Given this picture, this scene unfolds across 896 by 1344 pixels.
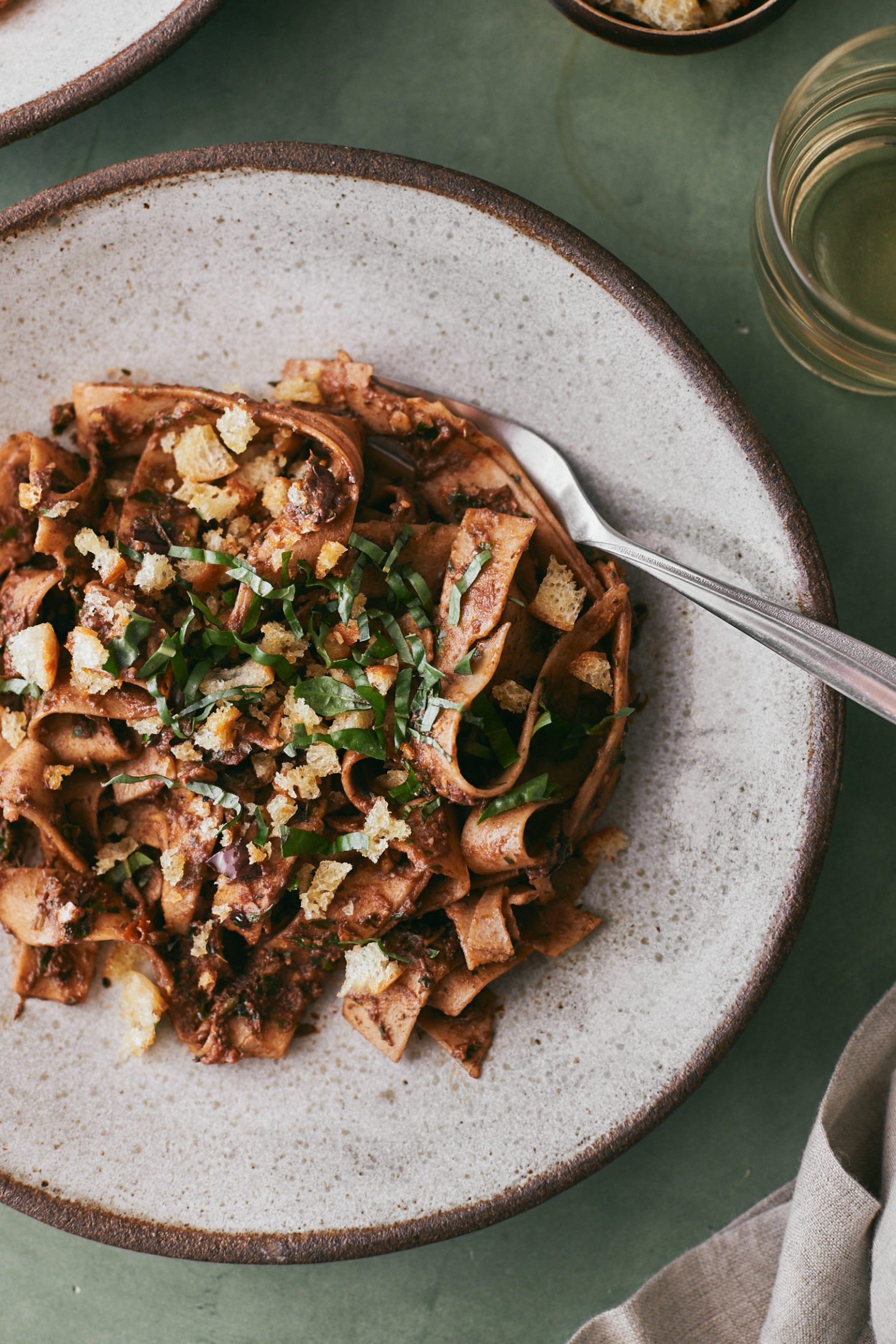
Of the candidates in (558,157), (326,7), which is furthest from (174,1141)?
(326,7)

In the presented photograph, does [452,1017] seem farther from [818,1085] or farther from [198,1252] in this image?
[818,1085]

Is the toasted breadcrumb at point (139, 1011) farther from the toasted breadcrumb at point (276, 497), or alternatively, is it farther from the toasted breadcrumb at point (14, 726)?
the toasted breadcrumb at point (276, 497)

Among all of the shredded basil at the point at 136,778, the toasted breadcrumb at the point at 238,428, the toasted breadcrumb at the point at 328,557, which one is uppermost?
the toasted breadcrumb at the point at 238,428

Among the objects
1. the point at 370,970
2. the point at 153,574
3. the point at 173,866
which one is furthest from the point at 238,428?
the point at 370,970

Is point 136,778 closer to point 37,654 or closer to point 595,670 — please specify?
point 37,654

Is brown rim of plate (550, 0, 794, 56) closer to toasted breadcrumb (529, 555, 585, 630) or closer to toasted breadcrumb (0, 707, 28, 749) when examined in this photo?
toasted breadcrumb (529, 555, 585, 630)

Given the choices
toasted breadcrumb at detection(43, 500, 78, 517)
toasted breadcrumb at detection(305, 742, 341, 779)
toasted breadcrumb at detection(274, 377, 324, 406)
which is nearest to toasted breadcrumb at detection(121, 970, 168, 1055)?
toasted breadcrumb at detection(305, 742, 341, 779)

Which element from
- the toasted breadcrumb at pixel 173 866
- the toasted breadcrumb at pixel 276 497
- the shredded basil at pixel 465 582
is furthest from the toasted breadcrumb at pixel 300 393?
the toasted breadcrumb at pixel 173 866
